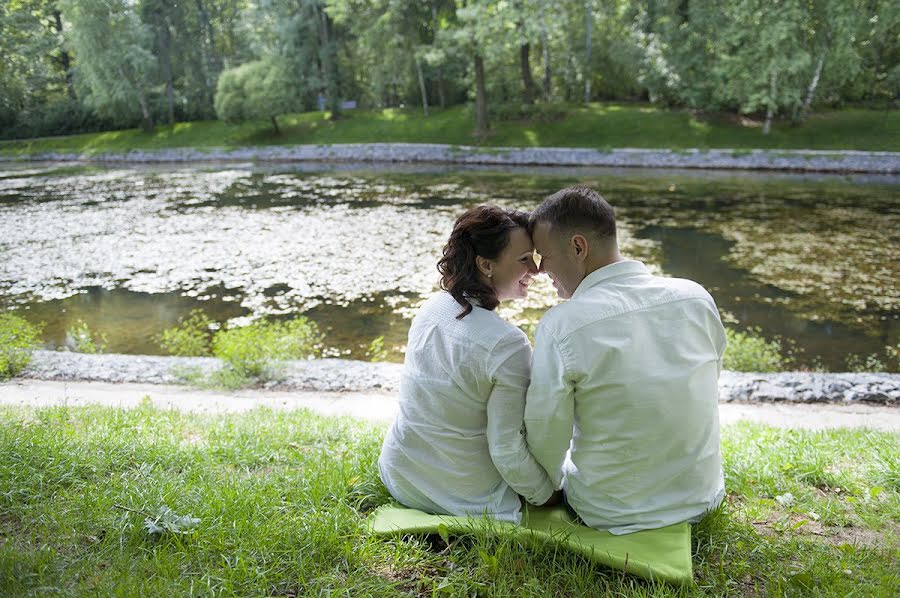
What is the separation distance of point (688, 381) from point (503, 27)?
28.8 m

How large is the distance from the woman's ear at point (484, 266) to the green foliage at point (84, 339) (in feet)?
24.9

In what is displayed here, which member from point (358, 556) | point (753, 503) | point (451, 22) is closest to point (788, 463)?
point (753, 503)

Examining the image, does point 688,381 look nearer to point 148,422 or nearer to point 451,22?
point 148,422

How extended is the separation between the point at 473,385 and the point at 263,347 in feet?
17.5

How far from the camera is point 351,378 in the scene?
7.20 m

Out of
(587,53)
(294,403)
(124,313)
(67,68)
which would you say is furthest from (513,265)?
(67,68)

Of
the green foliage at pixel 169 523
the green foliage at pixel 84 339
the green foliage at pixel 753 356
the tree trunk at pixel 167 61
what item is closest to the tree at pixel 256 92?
the tree trunk at pixel 167 61

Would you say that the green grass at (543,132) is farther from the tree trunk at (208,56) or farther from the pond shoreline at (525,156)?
the tree trunk at (208,56)

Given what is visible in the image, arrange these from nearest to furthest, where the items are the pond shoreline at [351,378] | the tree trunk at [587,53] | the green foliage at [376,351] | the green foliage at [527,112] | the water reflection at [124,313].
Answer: the pond shoreline at [351,378] < the green foliage at [376,351] < the water reflection at [124,313] < the green foliage at [527,112] < the tree trunk at [587,53]

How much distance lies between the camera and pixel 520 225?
2.85 meters

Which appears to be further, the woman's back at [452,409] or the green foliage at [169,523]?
the green foliage at [169,523]

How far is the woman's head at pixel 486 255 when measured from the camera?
2799 mm

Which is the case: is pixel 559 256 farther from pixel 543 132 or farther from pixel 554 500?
pixel 543 132

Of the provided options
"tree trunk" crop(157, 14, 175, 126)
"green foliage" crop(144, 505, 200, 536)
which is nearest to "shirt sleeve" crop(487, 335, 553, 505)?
"green foliage" crop(144, 505, 200, 536)
